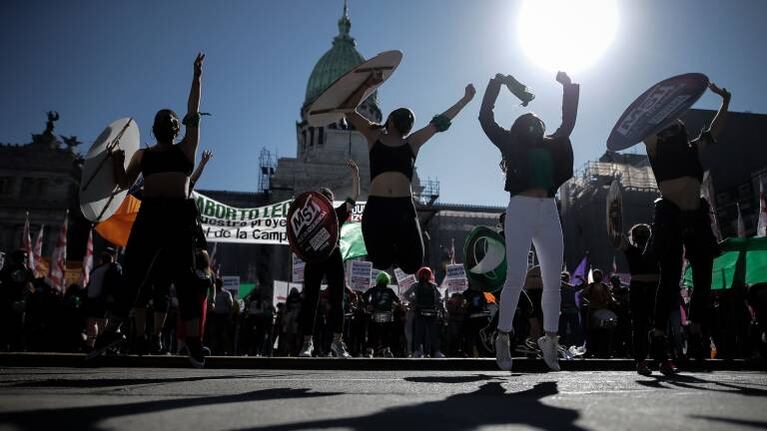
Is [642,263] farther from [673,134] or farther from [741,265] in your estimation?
[741,265]

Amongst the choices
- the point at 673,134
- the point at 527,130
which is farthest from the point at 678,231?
the point at 527,130

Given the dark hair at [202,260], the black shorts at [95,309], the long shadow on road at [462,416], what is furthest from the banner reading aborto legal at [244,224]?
the long shadow on road at [462,416]

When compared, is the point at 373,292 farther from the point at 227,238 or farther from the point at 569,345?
the point at 227,238

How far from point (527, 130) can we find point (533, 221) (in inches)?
27.6

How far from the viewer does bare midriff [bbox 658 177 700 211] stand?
181 inches

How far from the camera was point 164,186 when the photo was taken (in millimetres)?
4297

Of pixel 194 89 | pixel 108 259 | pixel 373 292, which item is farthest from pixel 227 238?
pixel 194 89

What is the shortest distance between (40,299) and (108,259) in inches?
155

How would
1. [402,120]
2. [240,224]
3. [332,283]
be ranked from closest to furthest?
[402,120], [332,283], [240,224]

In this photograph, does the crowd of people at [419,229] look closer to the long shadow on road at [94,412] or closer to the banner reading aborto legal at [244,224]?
the long shadow on road at [94,412]

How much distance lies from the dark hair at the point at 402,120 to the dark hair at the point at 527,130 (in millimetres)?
852

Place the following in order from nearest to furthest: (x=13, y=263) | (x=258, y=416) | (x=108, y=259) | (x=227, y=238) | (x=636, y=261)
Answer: (x=258, y=416) < (x=636, y=261) < (x=108, y=259) < (x=13, y=263) < (x=227, y=238)

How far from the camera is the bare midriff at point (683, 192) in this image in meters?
4.60

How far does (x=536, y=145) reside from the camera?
4.55m
